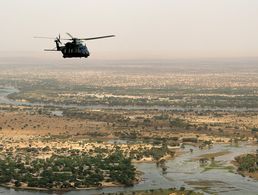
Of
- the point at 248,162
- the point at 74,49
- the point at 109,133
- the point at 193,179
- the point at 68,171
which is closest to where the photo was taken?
the point at 74,49

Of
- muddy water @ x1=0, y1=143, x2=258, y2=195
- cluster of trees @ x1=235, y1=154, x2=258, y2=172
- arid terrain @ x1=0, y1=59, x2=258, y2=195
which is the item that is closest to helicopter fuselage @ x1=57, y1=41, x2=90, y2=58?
muddy water @ x1=0, y1=143, x2=258, y2=195

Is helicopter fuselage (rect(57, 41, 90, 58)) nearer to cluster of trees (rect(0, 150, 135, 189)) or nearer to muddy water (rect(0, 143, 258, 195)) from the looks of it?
muddy water (rect(0, 143, 258, 195))

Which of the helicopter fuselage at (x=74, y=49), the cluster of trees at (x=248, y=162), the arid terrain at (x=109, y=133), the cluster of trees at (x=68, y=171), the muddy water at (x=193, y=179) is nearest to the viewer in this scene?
the helicopter fuselage at (x=74, y=49)

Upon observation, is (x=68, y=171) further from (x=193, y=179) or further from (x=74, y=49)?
(x=74, y=49)

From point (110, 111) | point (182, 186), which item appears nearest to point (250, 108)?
point (110, 111)

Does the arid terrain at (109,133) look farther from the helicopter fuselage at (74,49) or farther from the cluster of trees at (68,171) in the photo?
the helicopter fuselage at (74,49)

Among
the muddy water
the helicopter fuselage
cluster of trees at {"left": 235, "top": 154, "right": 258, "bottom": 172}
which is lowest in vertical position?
the muddy water

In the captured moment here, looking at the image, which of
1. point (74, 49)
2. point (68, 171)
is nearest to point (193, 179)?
point (68, 171)

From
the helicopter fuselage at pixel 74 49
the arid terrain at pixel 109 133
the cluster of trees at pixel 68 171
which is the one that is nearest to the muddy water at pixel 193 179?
the arid terrain at pixel 109 133

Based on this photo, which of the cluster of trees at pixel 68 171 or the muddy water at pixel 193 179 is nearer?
the muddy water at pixel 193 179
